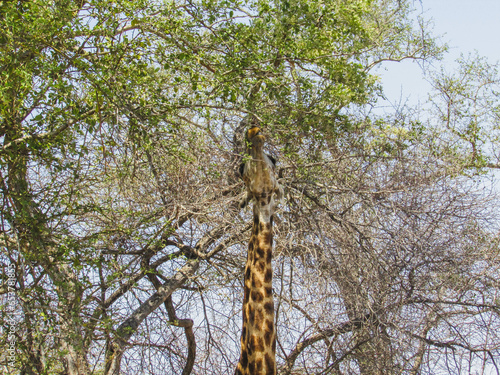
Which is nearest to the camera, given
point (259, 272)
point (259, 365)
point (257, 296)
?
point (259, 365)

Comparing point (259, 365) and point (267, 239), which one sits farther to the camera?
point (267, 239)

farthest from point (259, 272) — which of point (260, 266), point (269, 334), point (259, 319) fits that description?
point (269, 334)

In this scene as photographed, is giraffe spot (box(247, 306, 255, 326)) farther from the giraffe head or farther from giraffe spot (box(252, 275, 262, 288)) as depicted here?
the giraffe head

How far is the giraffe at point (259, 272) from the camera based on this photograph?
17.0 feet

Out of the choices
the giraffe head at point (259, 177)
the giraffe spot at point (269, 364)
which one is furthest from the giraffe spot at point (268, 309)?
the giraffe head at point (259, 177)

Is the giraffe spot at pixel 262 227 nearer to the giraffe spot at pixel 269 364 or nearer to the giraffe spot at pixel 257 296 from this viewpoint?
the giraffe spot at pixel 257 296

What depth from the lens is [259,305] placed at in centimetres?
531

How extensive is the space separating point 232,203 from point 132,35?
2847 millimetres

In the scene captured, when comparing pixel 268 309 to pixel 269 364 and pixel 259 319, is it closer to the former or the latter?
pixel 259 319

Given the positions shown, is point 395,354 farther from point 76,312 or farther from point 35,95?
point 35,95

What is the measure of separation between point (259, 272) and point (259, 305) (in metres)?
0.33

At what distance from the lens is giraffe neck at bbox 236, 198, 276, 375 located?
514 cm

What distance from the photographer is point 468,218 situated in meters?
6.91

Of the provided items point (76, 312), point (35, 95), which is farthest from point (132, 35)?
point (76, 312)
